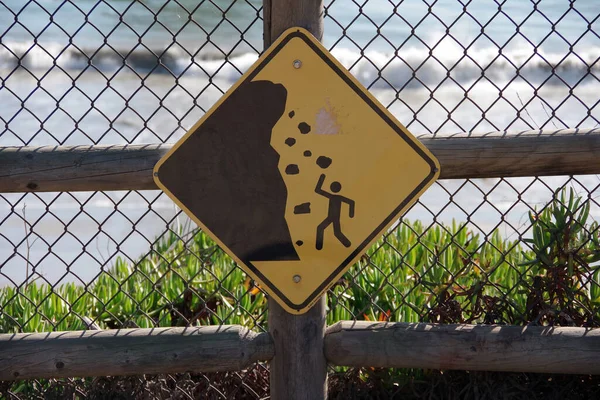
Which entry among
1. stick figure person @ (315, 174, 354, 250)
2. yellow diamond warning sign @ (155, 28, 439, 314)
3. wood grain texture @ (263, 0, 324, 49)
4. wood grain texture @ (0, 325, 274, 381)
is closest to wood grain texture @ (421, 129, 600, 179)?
yellow diamond warning sign @ (155, 28, 439, 314)

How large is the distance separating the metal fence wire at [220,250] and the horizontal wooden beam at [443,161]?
135mm

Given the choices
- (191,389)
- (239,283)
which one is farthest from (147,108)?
(191,389)

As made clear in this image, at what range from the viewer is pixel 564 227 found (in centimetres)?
293

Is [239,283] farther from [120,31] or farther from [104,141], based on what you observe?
[120,31]

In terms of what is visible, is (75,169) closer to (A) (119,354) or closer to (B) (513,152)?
(A) (119,354)

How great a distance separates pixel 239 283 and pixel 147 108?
22.0 feet

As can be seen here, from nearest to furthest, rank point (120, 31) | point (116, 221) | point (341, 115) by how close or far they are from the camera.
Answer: point (341, 115)
point (116, 221)
point (120, 31)

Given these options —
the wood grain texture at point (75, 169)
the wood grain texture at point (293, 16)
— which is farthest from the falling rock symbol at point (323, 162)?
the wood grain texture at point (75, 169)

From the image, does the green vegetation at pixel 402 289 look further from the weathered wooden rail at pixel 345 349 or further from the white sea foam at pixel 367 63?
the white sea foam at pixel 367 63

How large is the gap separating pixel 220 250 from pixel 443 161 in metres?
2.10

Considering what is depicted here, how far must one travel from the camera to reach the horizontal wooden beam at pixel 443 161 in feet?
7.86

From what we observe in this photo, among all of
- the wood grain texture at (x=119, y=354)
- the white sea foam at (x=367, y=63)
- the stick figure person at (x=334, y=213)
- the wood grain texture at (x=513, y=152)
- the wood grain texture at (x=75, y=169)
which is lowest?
the wood grain texture at (x=119, y=354)

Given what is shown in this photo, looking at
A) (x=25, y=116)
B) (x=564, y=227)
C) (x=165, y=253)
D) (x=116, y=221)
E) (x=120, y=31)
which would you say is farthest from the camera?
(x=120, y=31)

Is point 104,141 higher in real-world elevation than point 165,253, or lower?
higher
